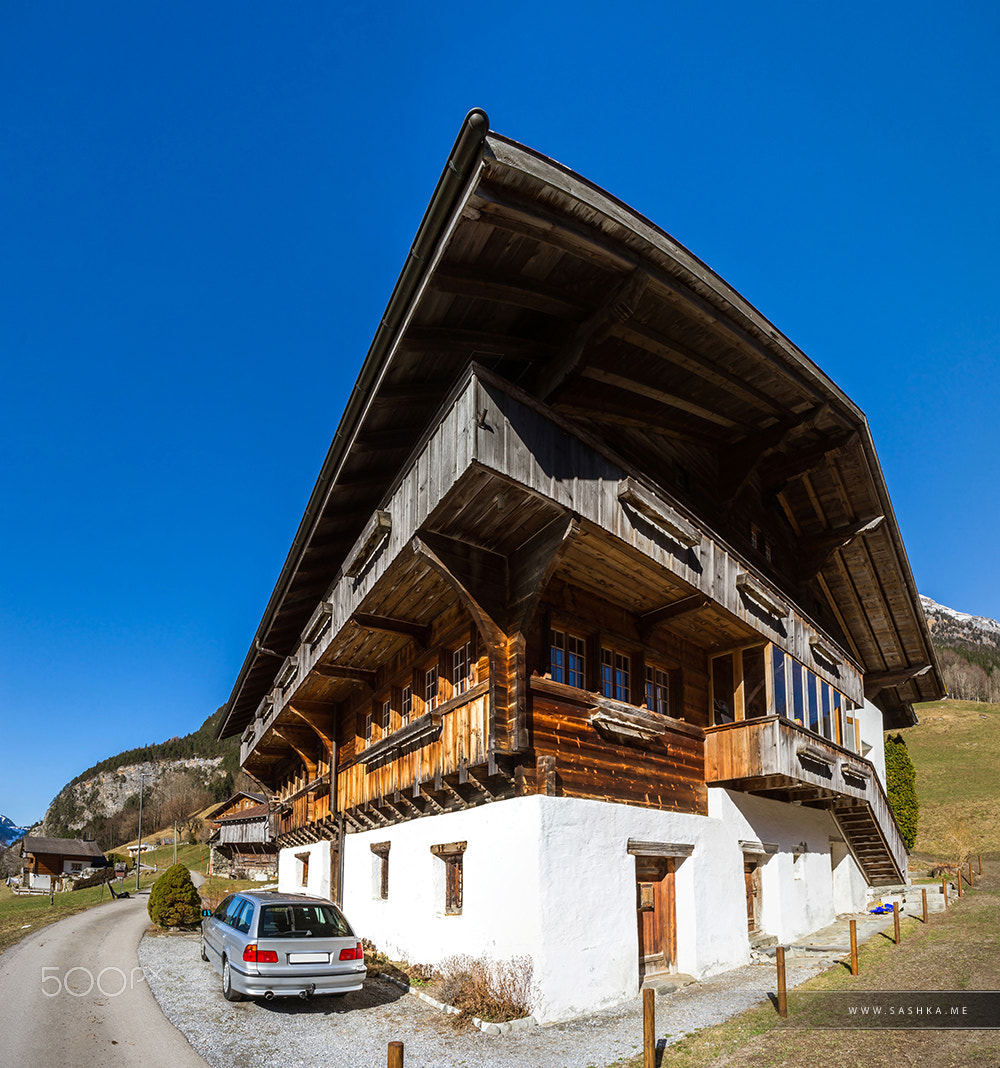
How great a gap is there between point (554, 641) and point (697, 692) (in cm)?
458

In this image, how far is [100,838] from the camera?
426 ft

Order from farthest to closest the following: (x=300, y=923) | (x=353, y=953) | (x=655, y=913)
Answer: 1. (x=655, y=913)
2. (x=300, y=923)
3. (x=353, y=953)

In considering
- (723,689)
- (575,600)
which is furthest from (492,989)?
(723,689)

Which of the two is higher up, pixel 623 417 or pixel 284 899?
pixel 623 417

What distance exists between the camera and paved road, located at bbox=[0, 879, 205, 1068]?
9.40 metres

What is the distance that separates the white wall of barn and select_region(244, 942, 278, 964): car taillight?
9.81 feet

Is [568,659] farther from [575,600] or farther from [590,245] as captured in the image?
[590,245]

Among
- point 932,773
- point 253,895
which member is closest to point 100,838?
point 932,773

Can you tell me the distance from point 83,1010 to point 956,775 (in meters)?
63.2

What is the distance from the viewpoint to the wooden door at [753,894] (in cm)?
1694

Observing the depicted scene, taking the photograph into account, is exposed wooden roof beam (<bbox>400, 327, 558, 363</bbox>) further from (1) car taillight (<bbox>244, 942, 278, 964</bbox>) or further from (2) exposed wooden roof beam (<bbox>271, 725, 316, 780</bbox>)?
(2) exposed wooden roof beam (<bbox>271, 725, 316, 780</bbox>)

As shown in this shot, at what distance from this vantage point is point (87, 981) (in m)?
14.6

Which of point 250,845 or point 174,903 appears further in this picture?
point 250,845

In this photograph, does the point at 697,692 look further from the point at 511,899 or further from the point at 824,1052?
the point at 824,1052
